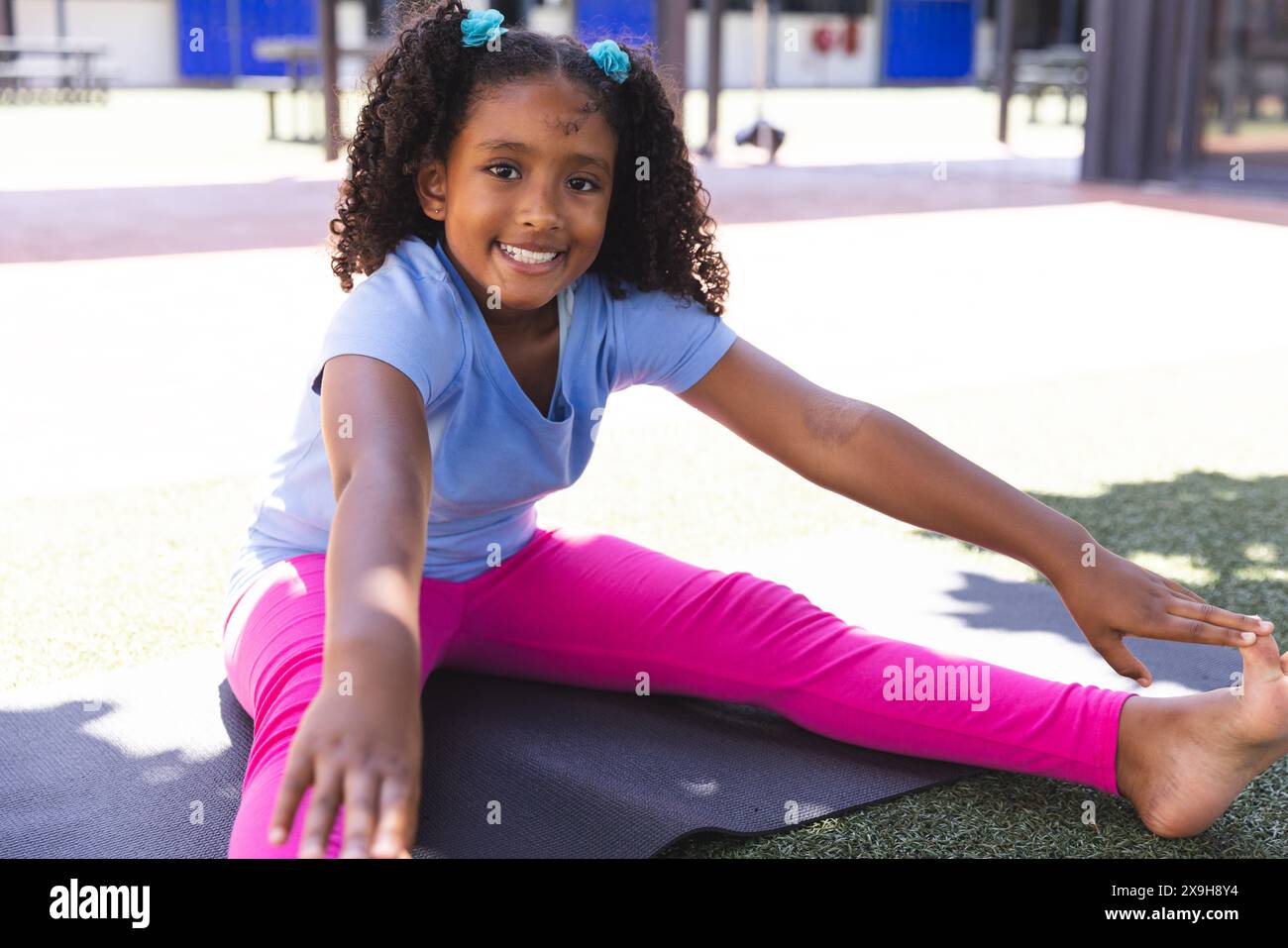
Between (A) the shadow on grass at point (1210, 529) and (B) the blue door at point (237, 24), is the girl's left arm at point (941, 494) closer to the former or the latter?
(A) the shadow on grass at point (1210, 529)

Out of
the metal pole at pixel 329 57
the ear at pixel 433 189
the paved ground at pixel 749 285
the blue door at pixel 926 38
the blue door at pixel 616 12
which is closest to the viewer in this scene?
the ear at pixel 433 189

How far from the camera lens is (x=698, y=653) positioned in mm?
2670

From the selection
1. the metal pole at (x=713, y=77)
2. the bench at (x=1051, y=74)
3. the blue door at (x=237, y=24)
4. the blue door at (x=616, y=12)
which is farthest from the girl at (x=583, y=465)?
the blue door at (x=237, y=24)

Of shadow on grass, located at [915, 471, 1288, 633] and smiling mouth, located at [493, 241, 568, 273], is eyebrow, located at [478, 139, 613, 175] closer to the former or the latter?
smiling mouth, located at [493, 241, 568, 273]

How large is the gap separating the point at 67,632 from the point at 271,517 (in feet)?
3.06

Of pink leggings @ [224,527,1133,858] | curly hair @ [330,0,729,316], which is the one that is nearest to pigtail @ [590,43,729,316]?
curly hair @ [330,0,729,316]

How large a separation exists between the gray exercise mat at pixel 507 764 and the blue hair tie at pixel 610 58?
45.0 inches

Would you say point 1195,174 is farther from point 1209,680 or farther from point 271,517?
point 271,517

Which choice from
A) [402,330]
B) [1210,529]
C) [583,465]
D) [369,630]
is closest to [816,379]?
[1210,529]

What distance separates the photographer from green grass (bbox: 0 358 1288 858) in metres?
2.39

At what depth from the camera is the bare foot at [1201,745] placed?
2.20 metres

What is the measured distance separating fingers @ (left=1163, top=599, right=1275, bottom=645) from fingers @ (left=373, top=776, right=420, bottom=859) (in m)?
1.30

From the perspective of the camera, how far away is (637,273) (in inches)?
104

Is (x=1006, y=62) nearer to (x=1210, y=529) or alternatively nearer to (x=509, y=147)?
(x=1210, y=529)
